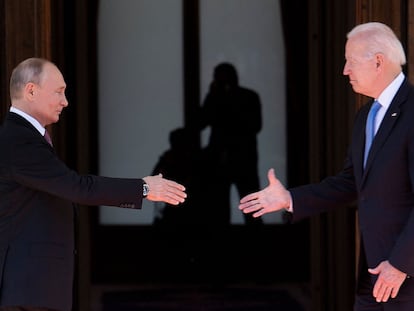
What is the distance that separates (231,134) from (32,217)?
10.6ft

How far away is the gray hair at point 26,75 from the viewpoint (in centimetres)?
379

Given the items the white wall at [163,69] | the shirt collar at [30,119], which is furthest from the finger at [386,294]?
the white wall at [163,69]

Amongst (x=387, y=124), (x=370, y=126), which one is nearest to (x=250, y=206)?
(x=370, y=126)

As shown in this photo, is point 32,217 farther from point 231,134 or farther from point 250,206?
point 231,134

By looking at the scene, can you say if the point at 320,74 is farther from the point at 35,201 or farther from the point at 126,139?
the point at 35,201

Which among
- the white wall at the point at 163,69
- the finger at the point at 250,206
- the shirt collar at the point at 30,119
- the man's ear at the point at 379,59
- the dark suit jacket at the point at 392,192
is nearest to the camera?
the dark suit jacket at the point at 392,192

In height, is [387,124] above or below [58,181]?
above

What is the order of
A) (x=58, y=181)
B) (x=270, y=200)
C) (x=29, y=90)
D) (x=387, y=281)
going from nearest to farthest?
(x=387, y=281) < (x=58, y=181) < (x=29, y=90) < (x=270, y=200)

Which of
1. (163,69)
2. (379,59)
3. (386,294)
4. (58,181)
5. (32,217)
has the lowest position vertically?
(386,294)

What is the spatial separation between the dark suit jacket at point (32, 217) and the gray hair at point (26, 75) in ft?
0.38

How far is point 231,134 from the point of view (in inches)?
267

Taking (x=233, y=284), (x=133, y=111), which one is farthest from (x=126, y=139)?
(x=233, y=284)

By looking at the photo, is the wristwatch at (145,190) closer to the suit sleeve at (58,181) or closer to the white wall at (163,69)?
the suit sleeve at (58,181)

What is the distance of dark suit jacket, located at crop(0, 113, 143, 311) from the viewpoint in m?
3.65
